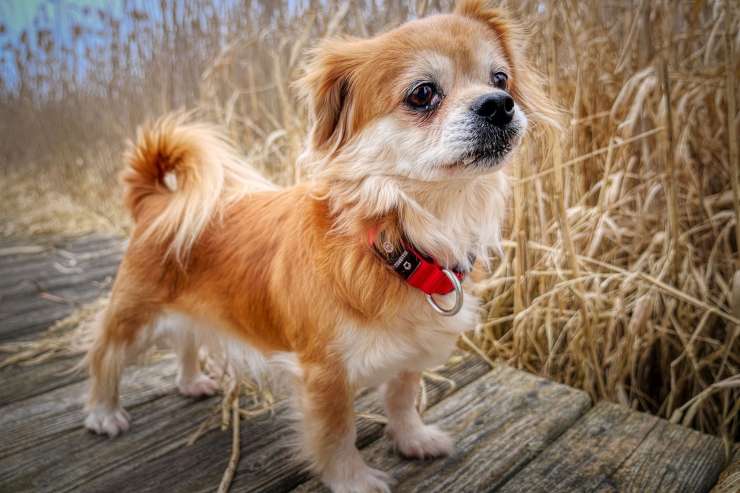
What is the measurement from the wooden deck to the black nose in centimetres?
98

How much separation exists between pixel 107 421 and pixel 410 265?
1.20 m

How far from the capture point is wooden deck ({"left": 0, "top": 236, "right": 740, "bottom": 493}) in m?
1.51

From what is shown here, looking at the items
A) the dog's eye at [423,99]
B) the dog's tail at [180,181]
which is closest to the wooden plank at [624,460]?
the dog's eye at [423,99]

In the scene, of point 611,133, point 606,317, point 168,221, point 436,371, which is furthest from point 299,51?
point 606,317

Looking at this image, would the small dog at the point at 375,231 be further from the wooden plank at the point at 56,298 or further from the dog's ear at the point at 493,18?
the wooden plank at the point at 56,298

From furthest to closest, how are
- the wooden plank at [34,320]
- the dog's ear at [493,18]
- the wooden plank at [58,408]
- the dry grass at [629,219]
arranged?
the wooden plank at [34,320], the dry grass at [629,219], the wooden plank at [58,408], the dog's ear at [493,18]

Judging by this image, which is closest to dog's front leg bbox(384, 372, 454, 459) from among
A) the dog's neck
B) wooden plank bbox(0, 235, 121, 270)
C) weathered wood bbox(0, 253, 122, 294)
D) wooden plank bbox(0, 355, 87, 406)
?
the dog's neck

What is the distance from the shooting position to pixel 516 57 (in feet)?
5.27

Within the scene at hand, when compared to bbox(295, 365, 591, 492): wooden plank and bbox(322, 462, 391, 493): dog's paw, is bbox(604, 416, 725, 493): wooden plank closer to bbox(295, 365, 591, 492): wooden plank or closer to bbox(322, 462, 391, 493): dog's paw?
bbox(295, 365, 591, 492): wooden plank

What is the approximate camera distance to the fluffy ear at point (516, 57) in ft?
5.11

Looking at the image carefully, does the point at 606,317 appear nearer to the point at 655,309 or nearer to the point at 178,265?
the point at 655,309

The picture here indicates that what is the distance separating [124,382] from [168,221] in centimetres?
79

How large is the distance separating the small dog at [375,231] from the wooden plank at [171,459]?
0.12 m

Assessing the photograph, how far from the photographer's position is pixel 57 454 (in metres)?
1.70
